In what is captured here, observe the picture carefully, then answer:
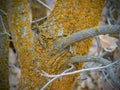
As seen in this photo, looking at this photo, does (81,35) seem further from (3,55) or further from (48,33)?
(3,55)

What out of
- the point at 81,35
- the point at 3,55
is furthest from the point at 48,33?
the point at 3,55

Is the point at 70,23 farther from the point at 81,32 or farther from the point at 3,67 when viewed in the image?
the point at 3,67

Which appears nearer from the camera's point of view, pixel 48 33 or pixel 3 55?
pixel 48 33

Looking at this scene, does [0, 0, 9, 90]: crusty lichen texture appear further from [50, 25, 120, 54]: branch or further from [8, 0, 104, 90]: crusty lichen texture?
[50, 25, 120, 54]: branch

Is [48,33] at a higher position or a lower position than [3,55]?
higher

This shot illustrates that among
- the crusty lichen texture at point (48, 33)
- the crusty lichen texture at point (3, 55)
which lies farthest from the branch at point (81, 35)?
the crusty lichen texture at point (3, 55)

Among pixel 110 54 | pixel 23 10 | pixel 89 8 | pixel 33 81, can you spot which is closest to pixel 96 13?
pixel 89 8

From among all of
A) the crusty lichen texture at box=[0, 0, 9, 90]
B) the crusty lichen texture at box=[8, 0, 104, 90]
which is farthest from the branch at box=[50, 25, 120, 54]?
the crusty lichen texture at box=[0, 0, 9, 90]
